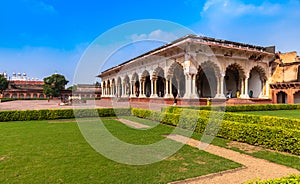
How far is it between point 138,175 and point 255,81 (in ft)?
85.9

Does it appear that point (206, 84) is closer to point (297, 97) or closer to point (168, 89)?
point (168, 89)

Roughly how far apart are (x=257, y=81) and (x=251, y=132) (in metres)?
21.9

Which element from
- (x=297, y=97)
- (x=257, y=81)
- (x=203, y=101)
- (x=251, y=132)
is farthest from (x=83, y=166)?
(x=297, y=97)

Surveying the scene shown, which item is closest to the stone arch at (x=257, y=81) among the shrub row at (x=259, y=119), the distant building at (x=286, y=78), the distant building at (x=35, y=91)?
the distant building at (x=286, y=78)

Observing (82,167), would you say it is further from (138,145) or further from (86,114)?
(86,114)

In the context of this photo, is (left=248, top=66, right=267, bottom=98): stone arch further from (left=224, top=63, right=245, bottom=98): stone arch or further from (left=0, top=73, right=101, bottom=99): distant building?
(left=0, top=73, right=101, bottom=99): distant building

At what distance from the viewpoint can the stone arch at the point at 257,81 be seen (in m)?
25.7

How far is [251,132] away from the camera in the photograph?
716cm

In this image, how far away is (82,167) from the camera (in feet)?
15.5

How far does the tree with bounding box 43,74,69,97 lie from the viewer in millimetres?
55531

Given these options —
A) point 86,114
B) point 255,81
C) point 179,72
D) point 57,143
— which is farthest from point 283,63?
point 57,143

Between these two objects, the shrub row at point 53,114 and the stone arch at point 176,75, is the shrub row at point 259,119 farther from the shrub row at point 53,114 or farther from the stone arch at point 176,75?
the stone arch at point 176,75

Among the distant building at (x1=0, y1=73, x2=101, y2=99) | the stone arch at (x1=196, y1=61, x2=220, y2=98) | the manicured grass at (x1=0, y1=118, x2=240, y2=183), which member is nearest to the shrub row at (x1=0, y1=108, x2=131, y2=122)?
the manicured grass at (x1=0, y1=118, x2=240, y2=183)

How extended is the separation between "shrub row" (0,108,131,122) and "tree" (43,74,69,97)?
45232 millimetres
